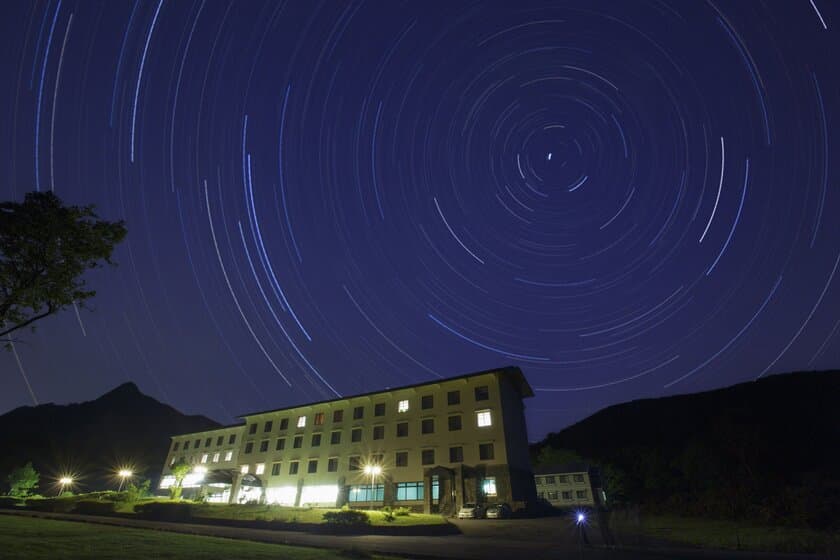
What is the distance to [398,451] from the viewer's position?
128 feet

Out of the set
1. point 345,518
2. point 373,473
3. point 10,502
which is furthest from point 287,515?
point 10,502

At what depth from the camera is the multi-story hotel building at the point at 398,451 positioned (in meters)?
34.2

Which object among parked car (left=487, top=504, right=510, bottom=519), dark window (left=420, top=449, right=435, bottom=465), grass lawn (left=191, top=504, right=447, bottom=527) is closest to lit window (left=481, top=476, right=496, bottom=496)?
parked car (left=487, top=504, right=510, bottom=519)

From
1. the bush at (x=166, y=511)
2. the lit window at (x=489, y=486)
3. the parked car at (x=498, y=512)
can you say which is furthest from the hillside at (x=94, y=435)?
the parked car at (x=498, y=512)

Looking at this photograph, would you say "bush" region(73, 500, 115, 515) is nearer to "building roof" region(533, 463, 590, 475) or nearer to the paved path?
the paved path

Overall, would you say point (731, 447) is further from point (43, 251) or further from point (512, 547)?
point (43, 251)

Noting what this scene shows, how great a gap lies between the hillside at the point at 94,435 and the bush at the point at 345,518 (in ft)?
363

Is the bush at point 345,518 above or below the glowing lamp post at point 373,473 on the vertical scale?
below

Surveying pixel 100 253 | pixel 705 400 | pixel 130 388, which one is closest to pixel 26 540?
pixel 100 253

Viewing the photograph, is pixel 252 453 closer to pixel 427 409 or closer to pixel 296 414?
pixel 296 414

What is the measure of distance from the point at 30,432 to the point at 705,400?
24541cm

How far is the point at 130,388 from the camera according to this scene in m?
183

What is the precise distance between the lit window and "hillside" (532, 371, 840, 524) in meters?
30.4

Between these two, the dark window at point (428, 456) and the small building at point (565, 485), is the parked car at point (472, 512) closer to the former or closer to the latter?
the dark window at point (428, 456)
